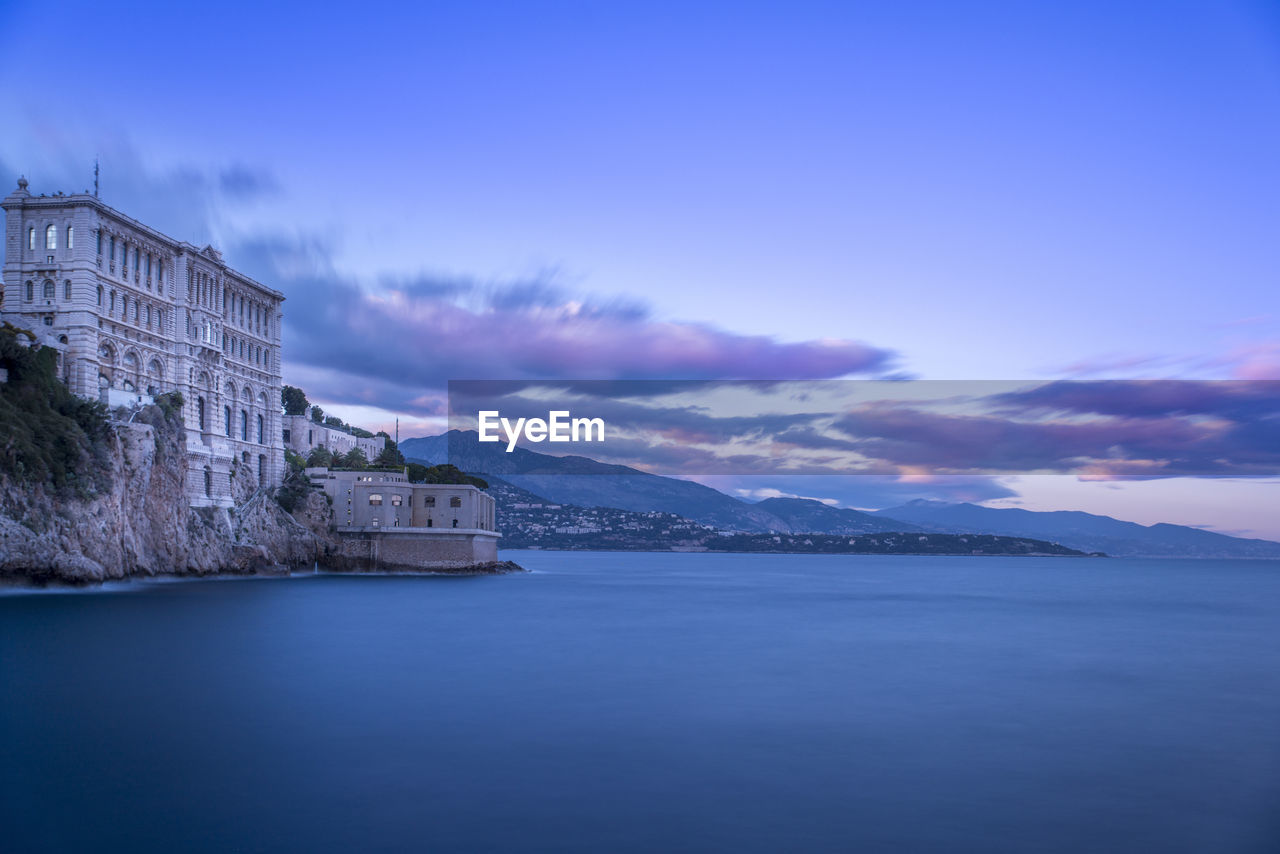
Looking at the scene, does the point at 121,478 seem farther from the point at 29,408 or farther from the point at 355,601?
the point at 355,601

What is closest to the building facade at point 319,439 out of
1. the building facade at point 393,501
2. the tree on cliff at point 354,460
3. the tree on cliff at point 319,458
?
the tree on cliff at point 319,458

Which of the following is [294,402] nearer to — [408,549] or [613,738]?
[408,549]

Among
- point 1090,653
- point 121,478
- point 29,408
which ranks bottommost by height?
point 1090,653

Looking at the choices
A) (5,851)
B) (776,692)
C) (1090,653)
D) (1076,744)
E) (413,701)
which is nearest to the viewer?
(5,851)

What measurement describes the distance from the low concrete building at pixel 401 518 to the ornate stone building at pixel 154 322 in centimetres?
581

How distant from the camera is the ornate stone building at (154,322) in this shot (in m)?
56.0

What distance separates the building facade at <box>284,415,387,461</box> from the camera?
85.9m

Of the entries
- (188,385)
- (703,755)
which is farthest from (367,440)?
(703,755)

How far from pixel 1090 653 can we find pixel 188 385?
57.7m

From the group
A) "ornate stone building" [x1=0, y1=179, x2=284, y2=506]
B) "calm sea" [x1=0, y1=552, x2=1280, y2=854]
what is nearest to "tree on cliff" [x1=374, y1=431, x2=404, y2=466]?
"ornate stone building" [x1=0, y1=179, x2=284, y2=506]

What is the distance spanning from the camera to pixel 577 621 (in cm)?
4581

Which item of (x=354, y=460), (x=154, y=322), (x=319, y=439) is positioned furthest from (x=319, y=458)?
(x=154, y=322)

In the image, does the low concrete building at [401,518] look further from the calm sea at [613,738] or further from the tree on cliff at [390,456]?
the calm sea at [613,738]

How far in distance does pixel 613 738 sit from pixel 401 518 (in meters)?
63.5
